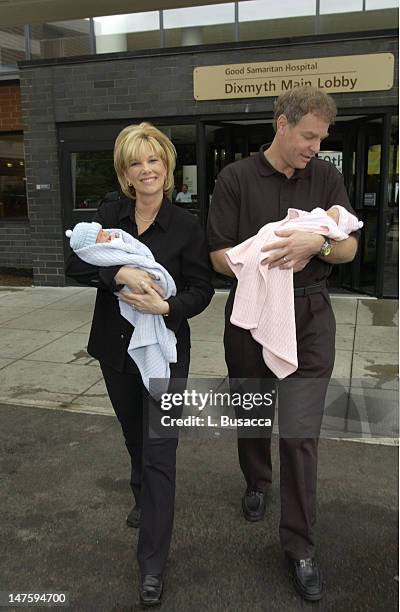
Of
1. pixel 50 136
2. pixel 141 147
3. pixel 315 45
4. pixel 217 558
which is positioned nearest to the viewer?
pixel 141 147

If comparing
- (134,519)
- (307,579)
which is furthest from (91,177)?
(307,579)

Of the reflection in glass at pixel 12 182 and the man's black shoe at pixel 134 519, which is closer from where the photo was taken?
the man's black shoe at pixel 134 519

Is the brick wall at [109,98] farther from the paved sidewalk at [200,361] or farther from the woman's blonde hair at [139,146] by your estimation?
the woman's blonde hair at [139,146]

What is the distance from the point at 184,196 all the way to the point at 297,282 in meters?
6.84

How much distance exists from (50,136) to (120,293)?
25.5 feet

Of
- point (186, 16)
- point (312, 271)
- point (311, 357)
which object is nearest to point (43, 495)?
point (311, 357)

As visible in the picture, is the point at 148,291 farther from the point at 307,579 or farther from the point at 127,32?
the point at 127,32

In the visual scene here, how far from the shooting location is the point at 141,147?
248cm

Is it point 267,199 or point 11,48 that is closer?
point 267,199

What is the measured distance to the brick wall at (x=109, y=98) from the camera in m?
8.10

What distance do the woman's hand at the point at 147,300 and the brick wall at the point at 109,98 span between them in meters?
6.61

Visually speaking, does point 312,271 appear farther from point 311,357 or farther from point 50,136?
point 50,136

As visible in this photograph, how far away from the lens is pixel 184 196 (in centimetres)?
926

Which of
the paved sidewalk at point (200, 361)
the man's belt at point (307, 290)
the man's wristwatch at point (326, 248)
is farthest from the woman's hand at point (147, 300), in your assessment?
the paved sidewalk at point (200, 361)
